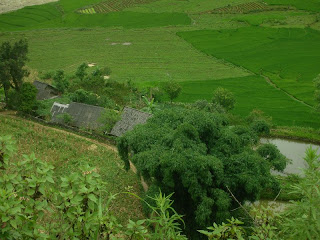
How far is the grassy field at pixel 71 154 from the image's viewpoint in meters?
16.0

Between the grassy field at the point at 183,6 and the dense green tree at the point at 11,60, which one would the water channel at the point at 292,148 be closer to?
the dense green tree at the point at 11,60

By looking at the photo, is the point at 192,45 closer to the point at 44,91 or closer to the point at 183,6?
the point at 183,6

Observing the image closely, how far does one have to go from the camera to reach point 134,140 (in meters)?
13.9

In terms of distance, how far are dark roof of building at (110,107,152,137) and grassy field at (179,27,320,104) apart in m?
Result: 14.0

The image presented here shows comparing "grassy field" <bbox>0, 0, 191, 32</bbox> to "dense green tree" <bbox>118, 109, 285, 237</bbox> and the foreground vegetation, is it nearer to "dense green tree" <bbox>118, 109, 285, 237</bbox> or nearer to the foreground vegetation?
"dense green tree" <bbox>118, 109, 285, 237</bbox>

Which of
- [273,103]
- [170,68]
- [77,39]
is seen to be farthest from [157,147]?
[77,39]

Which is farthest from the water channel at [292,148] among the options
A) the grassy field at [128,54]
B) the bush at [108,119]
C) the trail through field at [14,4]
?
the trail through field at [14,4]

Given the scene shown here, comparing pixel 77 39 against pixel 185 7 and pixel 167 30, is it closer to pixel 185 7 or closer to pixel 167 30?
pixel 167 30

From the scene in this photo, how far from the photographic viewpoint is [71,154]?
18984mm

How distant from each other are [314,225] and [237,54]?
116 ft

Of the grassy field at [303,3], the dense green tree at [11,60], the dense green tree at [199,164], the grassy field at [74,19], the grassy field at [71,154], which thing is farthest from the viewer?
the grassy field at [303,3]

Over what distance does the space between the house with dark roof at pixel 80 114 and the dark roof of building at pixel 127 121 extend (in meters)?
1.41

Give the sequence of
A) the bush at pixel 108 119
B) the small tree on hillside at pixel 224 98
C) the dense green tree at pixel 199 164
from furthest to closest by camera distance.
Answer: the small tree on hillside at pixel 224 98
the bush at pixel 108 119
the dense green tree at pixel 199 164

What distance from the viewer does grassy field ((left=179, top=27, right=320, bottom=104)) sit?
3089 cm
